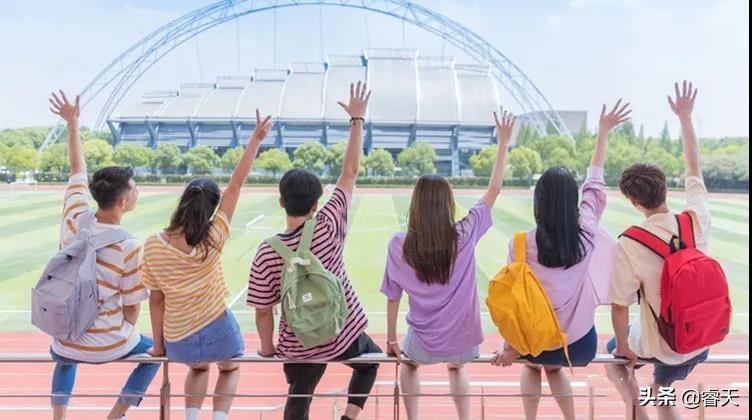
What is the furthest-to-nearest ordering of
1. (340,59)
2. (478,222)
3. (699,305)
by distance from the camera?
1. (340,59)
2. (478,222)
3. (699,305)

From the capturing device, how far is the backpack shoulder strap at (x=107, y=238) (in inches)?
52.3

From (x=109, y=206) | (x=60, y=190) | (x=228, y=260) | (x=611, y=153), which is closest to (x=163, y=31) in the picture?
(x=60, y=190)

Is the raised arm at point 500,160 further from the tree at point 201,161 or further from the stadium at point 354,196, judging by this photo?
the tree at point 201,161

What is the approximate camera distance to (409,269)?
1.35m

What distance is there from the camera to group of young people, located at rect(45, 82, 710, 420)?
130 cm

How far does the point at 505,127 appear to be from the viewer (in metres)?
1.68

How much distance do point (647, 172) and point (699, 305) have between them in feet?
0.96

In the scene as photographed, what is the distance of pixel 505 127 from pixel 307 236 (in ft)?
2.26

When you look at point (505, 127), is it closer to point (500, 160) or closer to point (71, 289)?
point (500, 160)

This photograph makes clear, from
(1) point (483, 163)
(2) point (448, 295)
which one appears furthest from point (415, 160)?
(2) point (448, 295)

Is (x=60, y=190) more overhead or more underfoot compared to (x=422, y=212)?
more underfoot

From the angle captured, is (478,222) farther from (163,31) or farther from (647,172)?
(163,31)

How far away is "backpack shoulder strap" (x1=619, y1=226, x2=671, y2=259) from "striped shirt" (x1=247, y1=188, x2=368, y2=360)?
1.94 feet

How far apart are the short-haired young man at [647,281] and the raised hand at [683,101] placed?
1.09 ft
